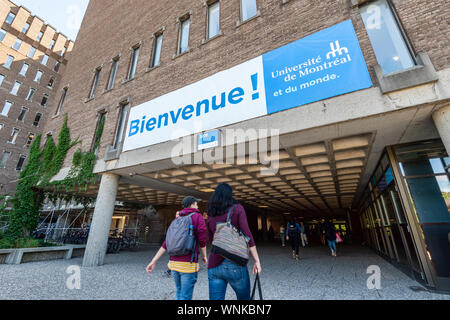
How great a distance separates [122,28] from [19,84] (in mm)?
27393

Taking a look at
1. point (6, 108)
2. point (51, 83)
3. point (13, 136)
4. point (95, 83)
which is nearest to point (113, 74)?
point (95, 83)

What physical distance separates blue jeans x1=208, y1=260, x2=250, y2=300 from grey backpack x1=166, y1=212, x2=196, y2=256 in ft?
1.71

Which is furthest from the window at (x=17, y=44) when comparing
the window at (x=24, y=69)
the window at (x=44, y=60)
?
the window at (x=44, y=60)

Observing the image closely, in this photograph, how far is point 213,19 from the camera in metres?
9.57

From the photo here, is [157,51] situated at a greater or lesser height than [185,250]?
greater

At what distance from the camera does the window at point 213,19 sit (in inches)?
362

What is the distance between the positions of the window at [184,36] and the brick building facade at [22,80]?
29.2 metres

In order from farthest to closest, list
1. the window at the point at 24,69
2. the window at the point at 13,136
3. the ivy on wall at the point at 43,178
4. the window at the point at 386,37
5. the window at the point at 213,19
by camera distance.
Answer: the window at the point at 24,69 → the window at the point at 13,136 → the ivy on wall at the point at 43,178 → the window at the point at 213,19 → the window at the point at 386,37

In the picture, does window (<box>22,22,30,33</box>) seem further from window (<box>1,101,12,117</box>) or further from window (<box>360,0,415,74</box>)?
window (<box>360,0,415,74</box>)

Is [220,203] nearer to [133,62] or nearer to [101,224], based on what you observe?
[101,224]

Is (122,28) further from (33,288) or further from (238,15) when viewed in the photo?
(33,288)

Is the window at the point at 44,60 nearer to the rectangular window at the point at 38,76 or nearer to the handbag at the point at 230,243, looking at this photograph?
the rectangular window at the point at 38,76

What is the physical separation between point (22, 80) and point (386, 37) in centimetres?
4241

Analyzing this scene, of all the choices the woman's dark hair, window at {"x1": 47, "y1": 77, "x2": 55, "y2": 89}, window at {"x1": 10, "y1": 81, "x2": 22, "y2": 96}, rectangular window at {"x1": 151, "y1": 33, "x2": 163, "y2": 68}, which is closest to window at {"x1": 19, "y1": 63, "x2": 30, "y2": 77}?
window at {"x1": 10, "y1": 81, "x2": 22, "y2": 96}
